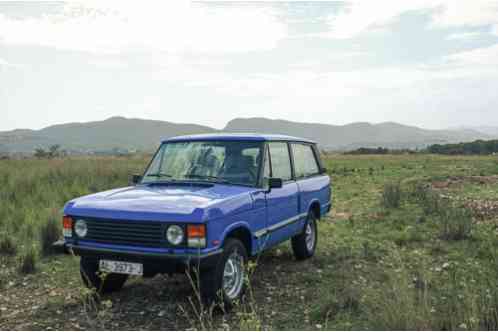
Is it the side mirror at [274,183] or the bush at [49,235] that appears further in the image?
the bush at [49,235]

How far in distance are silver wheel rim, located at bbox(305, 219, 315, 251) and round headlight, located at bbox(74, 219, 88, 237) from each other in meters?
3.93

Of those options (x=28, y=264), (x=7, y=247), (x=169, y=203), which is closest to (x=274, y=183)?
(x=169, y=203)

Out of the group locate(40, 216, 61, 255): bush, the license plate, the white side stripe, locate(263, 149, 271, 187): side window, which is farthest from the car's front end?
locate(40, 216, 61, 255): bush

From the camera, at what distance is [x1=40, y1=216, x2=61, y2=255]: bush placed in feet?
26.2

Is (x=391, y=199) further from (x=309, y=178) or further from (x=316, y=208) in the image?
(x=309, y=178)

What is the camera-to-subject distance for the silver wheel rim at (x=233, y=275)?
205 inches

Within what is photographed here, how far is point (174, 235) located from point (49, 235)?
4.53m

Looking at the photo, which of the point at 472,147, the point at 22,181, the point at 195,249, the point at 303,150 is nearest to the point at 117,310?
the point at 195,249

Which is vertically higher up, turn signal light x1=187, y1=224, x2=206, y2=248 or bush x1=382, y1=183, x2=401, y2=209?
turn signal light x1=187, y1=224, x2=206, y2=248

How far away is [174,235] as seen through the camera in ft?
15.3

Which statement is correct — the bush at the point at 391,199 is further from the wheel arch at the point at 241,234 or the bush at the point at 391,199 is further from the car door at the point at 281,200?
the wheel arch at the point at 241,234

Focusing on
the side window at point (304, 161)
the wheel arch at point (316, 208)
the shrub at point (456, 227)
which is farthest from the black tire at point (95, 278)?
the shrub at point (456, 227)

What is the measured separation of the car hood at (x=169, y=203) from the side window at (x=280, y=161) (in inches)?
34.3

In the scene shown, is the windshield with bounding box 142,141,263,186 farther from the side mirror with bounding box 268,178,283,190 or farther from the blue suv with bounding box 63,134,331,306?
the side mirror with bounding box 268,178,283,190
